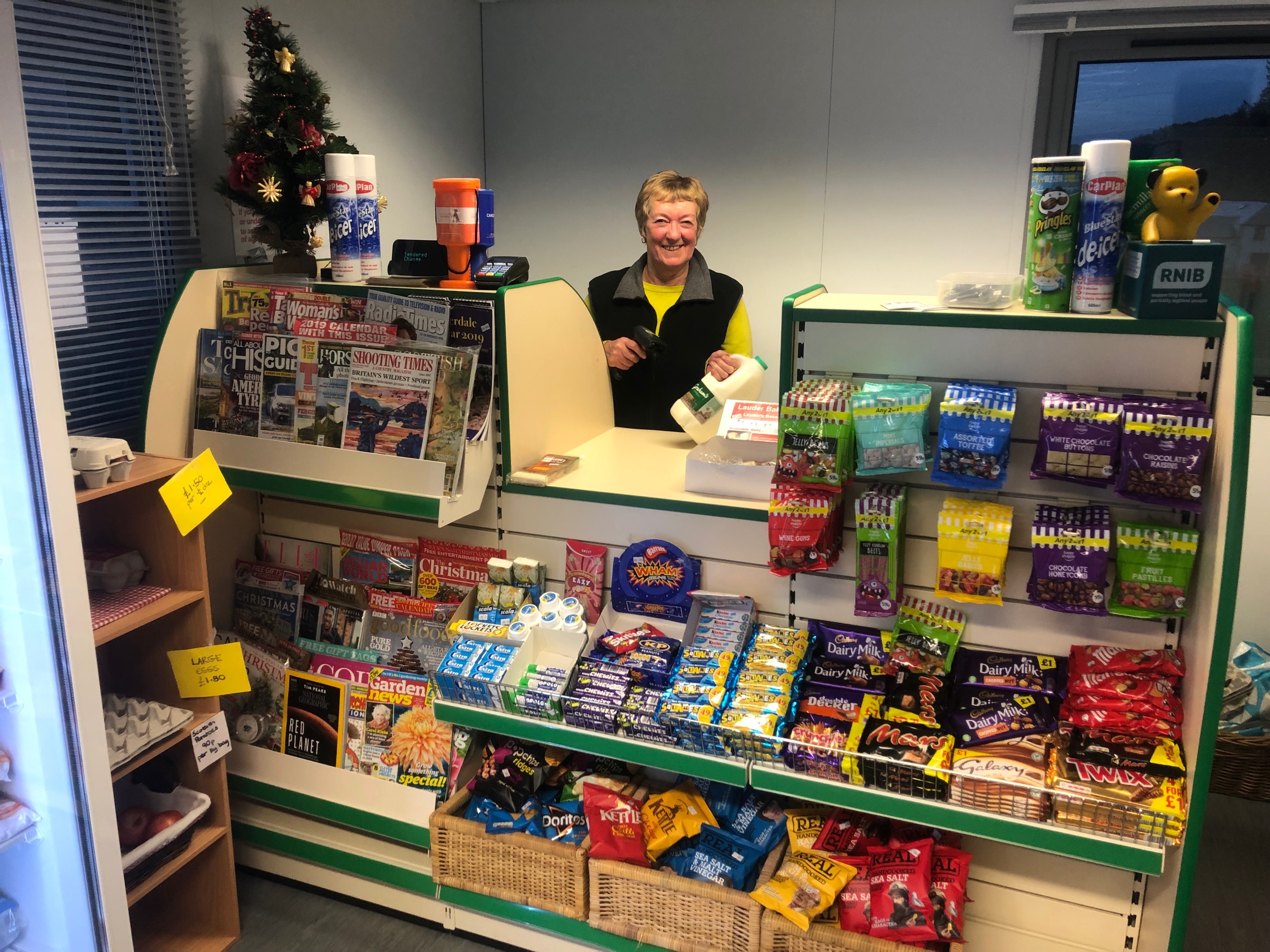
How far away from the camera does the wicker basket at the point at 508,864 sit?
2.46 meters

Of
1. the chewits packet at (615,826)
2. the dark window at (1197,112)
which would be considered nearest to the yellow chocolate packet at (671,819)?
the chewits packet at (615,826)

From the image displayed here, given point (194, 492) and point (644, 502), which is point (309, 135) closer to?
point (194, 492)

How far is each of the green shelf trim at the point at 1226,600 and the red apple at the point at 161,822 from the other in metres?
2.39

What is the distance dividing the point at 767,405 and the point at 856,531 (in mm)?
498

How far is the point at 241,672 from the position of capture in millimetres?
2520

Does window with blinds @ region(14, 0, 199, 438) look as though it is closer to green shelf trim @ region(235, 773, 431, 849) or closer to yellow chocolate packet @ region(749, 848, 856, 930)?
green shelf trim @ region(235, 773, 431, 849)

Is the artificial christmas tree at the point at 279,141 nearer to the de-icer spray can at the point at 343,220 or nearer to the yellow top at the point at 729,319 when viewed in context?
the de-icer spray can at the point at 343,220

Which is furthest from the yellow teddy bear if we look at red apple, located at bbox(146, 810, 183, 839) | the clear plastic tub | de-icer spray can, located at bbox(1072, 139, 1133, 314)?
red apple, located at bbox(146, 810, 183, 839)

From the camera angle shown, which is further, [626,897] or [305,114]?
[305,114]

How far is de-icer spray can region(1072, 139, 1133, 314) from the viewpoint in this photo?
1.95m

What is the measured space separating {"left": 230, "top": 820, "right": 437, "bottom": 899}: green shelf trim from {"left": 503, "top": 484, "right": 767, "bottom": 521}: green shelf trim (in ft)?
3.79

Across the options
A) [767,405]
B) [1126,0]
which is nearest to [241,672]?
[767,405]

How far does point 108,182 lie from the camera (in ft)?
9.46

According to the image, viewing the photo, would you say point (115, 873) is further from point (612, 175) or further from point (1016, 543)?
point (612, 175)
